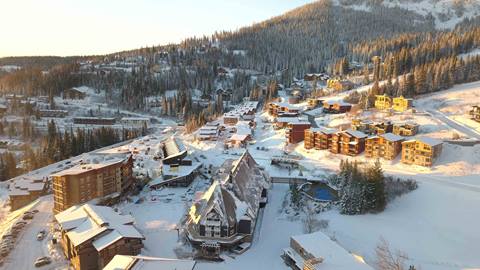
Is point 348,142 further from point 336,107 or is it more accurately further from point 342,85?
point 342,85

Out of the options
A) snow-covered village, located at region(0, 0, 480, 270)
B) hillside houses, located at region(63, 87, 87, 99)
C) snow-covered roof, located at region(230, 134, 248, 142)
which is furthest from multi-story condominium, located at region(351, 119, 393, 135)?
hillside houses, located at region(63, 87, 87, 99)

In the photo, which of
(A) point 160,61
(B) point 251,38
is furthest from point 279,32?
(A) point 160,61

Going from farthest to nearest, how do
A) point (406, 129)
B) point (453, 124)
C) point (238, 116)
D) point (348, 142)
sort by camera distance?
point (238, 116) < point (453, 124) < point (406, 129) < point (348, 142)

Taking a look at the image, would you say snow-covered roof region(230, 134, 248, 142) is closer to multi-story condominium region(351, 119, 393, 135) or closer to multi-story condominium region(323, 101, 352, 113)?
multi-story condominium region(351, 119, 393, 135)

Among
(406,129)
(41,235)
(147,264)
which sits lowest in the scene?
(41,235)

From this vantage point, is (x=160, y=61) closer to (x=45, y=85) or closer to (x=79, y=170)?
(x=45, y=85)

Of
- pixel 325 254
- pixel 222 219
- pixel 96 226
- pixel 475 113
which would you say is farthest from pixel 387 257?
pixel 475 113

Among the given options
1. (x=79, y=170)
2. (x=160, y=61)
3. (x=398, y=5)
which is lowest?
(x=79, y=170)
